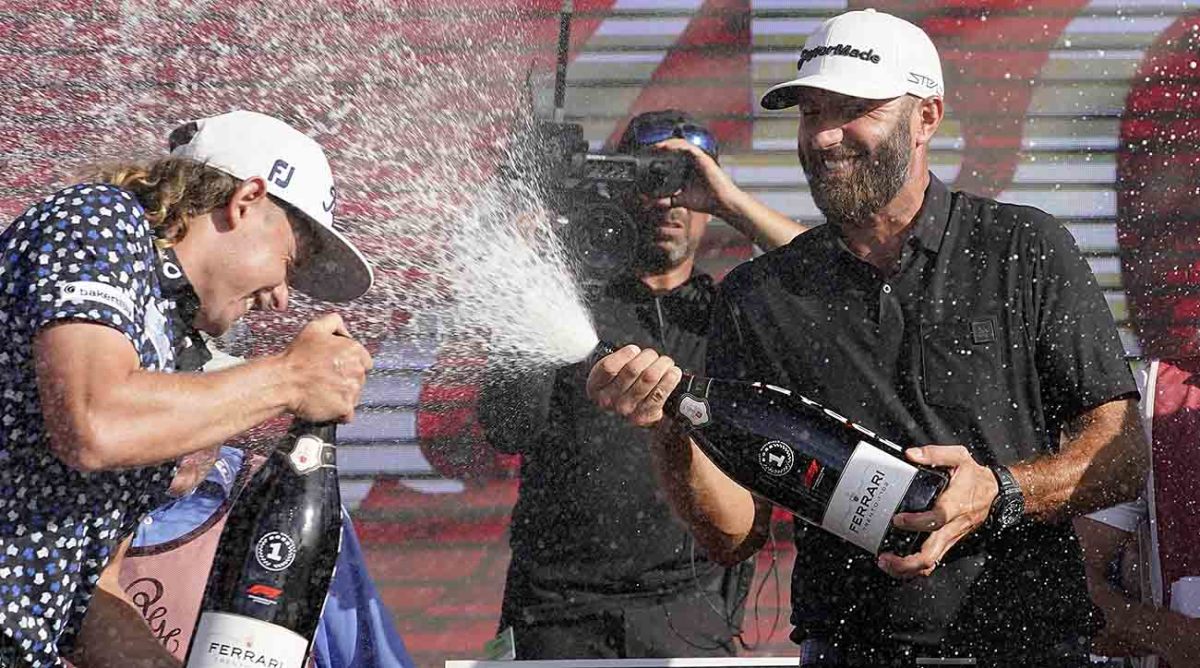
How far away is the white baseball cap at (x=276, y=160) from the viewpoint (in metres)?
2.87

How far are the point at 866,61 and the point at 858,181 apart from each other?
11.3 inches

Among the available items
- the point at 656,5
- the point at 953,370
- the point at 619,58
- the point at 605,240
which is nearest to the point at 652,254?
the point at 605,240

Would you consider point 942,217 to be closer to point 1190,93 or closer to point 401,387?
point 401,387

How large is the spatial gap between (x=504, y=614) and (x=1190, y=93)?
194 inches

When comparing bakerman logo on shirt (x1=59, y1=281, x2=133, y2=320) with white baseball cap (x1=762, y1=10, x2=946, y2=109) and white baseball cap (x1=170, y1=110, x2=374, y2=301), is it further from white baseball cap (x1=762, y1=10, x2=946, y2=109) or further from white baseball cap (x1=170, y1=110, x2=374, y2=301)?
white baseball cap (x1=762, y1=10, x2=946, y2=109)

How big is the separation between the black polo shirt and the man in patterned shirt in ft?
3.48

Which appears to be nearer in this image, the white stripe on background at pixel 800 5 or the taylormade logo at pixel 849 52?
the taylormade logo at pixel 849 52

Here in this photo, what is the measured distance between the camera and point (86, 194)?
2539 mm

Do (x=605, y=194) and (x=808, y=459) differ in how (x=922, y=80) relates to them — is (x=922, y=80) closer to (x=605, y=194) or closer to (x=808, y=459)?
(x=808, y=459)

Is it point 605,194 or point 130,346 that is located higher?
point 130,346

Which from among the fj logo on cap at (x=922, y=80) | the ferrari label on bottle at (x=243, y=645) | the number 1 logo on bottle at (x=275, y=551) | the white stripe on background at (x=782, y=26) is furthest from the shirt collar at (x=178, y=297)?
the white stripe on background at (x=782, y=26)

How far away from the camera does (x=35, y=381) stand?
2477 mm

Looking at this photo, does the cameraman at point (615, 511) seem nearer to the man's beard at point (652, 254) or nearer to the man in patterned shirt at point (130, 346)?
the man's beard at point (652, 254)

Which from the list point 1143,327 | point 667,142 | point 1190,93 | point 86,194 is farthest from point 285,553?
point 1190,93
